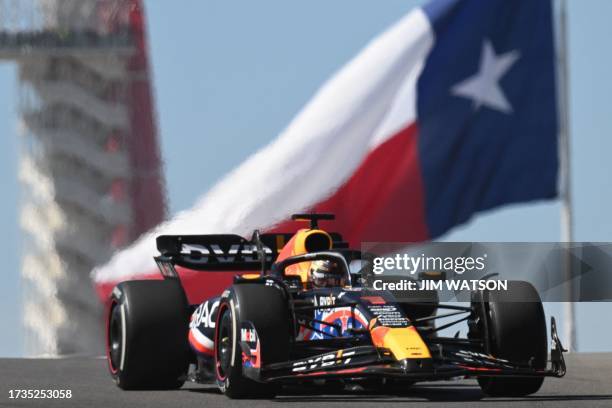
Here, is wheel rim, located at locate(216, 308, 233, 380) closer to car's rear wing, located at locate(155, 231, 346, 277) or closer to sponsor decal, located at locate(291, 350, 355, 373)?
sponsor decal, located at locate(291, 350, 355, 373)

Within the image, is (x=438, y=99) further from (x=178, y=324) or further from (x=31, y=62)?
(x=31, y=62)

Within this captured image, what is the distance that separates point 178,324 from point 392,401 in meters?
2.30

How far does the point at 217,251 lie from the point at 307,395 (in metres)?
3.67

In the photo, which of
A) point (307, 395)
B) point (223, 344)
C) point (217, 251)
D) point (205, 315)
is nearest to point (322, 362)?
point (307, 395)

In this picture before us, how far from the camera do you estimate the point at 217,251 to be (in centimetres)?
1739

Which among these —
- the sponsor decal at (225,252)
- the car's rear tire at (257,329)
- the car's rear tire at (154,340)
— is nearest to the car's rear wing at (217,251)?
the sponsor decal at (225,252)

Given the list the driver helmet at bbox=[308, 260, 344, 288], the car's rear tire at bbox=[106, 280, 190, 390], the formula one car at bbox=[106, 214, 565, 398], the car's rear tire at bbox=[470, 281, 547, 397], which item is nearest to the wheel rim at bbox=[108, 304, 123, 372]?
the formula one car at bbox=[106, 214, 565, 398]

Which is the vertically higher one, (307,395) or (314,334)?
(314,334)

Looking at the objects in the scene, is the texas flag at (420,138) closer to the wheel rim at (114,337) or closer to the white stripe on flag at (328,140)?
the white stripe on flag at (328,140)

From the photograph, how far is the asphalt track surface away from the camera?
42.3ft

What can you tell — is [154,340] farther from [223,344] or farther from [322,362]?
[322,362]

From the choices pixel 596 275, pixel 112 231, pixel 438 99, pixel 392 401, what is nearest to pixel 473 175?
pixel 438 99

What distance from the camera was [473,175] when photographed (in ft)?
82.0

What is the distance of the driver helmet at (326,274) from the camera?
14633mm
